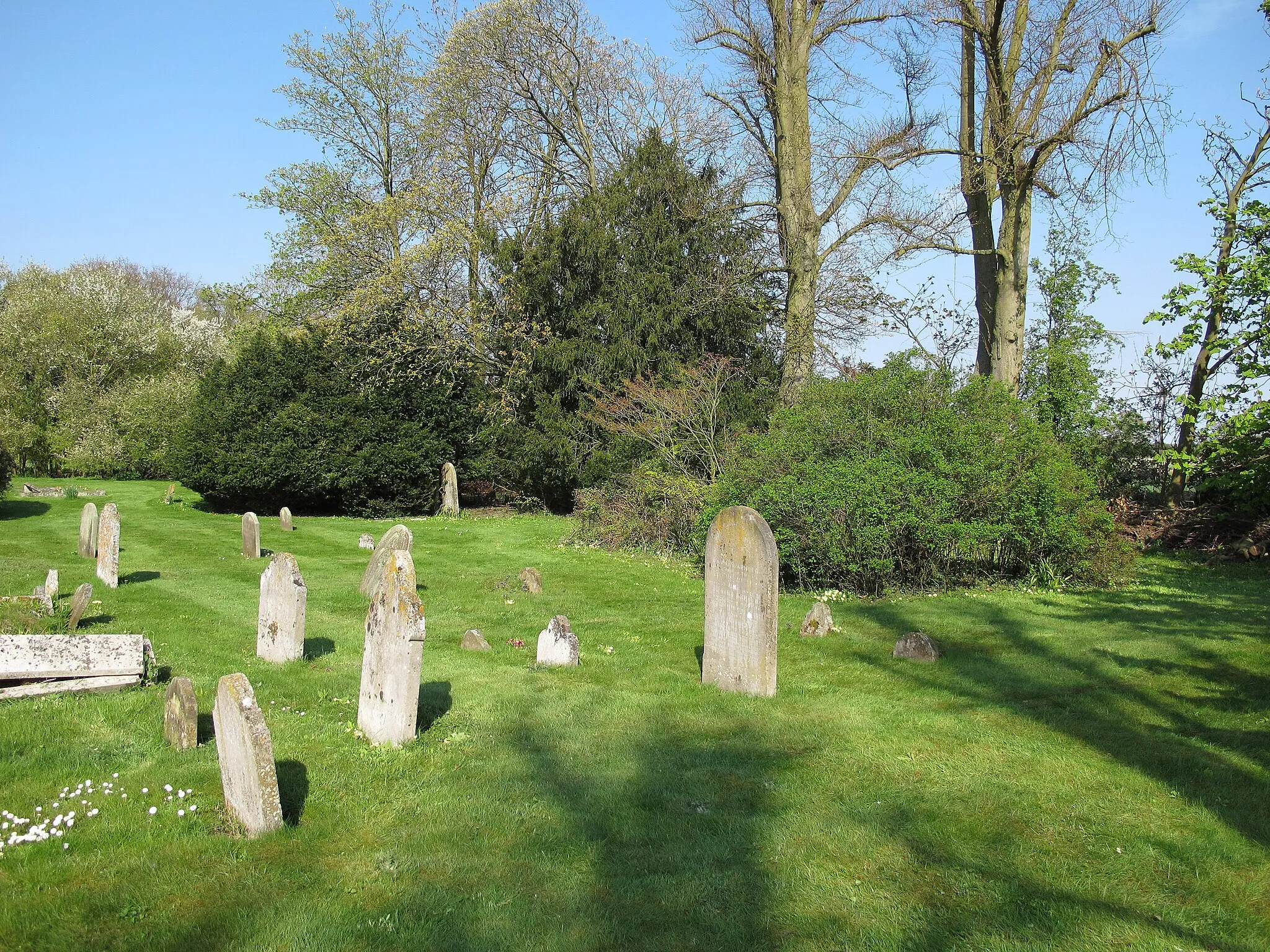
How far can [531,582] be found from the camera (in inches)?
532

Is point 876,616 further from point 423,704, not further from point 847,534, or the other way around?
point 423,704

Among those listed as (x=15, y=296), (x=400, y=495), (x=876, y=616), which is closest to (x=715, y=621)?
(x=876, y=616)

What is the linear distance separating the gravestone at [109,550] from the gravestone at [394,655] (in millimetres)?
8608

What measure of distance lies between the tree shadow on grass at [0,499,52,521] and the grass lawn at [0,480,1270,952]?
14955mm

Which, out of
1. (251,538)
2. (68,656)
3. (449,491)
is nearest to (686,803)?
(68,656)

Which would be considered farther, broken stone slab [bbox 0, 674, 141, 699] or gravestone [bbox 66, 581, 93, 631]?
gravestone [bbox 66, 581, 93, 631]

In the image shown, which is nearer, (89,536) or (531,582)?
(531,582)

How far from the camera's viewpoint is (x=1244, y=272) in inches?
621

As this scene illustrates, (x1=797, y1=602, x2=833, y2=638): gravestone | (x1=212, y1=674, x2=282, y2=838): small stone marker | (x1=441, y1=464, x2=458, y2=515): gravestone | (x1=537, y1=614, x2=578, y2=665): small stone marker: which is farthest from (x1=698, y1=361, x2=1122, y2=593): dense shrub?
(x1=441, y1=464, x2=458, y2=515): gravestone

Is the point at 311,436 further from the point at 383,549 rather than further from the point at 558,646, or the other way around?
the point at 558,646

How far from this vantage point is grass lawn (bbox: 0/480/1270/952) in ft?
13.9

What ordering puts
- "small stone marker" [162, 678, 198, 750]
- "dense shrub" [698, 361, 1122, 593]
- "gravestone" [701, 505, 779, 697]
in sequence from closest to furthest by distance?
"small stone marker" [162, 678, 198, 750]
"gravestone" [701, 505, 779, 697]
"dense shrub" [698, 361, 1122, 593]

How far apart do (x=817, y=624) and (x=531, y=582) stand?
16.2 feet

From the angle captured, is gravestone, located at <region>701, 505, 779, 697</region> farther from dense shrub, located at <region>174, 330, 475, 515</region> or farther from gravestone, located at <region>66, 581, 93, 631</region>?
dense shrub, located at <region>174, 330, 475, 515</region>
